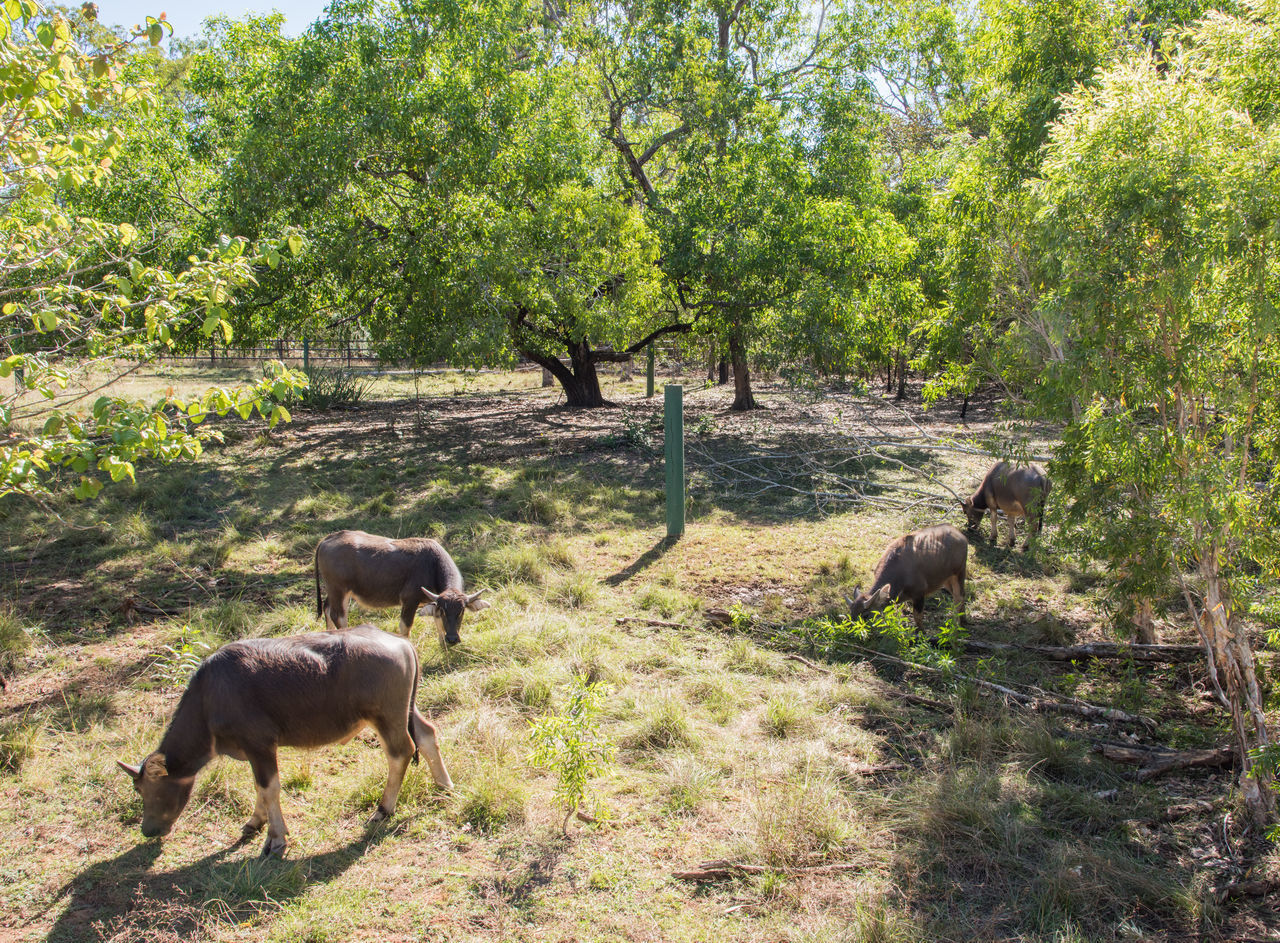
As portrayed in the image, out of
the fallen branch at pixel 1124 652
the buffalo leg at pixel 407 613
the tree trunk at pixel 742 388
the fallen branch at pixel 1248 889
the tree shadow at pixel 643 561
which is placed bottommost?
the fallen branch at pixel 1248 889

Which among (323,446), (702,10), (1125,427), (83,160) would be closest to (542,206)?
(323,446)

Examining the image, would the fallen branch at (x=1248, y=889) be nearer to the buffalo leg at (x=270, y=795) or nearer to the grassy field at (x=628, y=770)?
the grassy field at (x=628, y=770)

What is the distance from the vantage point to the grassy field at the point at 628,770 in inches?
159

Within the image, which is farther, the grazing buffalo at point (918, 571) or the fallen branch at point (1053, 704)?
the grazing buffalo at point (918, 571)

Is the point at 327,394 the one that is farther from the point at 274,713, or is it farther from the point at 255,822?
the point at 274,713

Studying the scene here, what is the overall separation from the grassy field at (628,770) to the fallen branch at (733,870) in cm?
3

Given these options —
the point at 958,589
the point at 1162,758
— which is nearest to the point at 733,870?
the point at 1162,758

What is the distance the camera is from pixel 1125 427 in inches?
190

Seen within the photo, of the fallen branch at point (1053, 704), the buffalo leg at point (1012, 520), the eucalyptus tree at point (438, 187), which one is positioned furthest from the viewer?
the eucalyptus tree at point (438, 187)

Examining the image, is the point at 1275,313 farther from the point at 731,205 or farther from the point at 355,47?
the point at 355,47

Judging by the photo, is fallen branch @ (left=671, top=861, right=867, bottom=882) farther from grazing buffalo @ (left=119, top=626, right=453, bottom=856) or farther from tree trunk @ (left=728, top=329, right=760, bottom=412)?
tree trunk @ (left=728, top=329, right=760, bottom=412)

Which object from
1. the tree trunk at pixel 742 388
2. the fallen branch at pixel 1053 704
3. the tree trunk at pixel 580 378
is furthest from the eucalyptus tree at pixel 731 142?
the fallen branch at pixel 1053 704

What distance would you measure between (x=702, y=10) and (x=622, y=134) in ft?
11.8

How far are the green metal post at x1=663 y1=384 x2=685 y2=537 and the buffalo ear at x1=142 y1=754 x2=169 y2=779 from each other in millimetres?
7243
